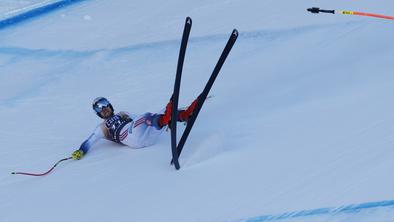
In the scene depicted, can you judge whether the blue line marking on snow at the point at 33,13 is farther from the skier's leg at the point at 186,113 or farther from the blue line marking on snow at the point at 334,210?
the blue line marking on snow at the point at 334,210

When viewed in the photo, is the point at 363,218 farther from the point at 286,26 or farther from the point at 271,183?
the point at 286,26

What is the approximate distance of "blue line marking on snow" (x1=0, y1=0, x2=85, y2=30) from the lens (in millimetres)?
5832

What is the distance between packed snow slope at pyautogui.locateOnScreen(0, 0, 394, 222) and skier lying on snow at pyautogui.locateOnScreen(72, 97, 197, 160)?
2.5 inches

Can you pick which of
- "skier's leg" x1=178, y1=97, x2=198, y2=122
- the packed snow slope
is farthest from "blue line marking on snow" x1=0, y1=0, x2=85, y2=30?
"skier's leg" x1=178, y1=97, x2=198, y2=122

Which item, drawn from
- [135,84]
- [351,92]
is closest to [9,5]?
[135,84]

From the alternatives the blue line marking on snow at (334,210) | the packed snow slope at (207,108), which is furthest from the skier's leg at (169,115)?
the blue line marking on snow at (334,210)

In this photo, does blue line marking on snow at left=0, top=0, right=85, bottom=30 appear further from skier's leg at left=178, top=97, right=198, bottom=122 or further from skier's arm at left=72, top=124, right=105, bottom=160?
skier's leg at left=178, top=97, right=198, bottom=122

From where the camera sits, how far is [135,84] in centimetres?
458

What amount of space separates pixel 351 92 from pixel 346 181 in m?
0.91

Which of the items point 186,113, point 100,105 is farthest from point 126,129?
point 186,113

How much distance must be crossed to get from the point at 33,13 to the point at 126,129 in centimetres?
250

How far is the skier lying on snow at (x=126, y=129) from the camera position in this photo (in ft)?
12.0

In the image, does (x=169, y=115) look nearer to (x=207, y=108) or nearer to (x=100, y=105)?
(x=100, y=105)

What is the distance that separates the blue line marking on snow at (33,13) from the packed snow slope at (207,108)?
8cm
